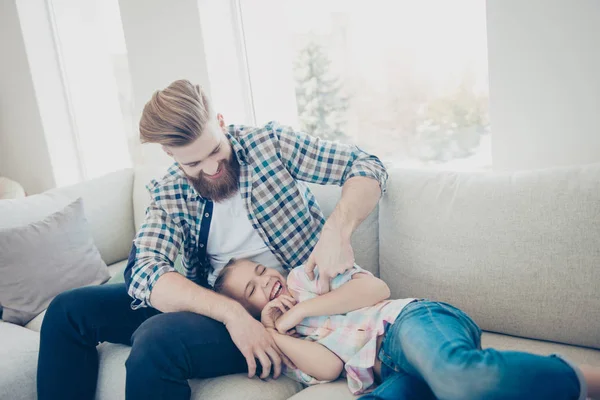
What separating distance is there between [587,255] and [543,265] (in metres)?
0.10

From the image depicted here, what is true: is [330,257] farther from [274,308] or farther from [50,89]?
[50,89]

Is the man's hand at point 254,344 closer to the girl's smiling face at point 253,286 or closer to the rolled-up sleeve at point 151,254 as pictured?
the girl's smiling face at point 253,286

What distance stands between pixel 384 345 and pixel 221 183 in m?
0.69

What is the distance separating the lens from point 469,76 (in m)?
2.10

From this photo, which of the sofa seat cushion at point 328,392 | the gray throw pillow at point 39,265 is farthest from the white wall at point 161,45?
the sofa seat cushion at point 328,392

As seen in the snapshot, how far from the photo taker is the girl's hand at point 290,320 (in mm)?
1312

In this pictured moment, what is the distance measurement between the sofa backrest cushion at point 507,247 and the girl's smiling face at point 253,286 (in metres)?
0.40

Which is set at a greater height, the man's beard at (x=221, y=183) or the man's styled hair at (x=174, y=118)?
the man's styled hair at (x=174, y=118)

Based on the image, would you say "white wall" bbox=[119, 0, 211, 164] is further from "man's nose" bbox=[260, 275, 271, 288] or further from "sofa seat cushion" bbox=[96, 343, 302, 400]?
"sofa seat cushion" bbox=[96, 343, 302, 400]

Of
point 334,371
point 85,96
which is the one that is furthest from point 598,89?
point 85,96

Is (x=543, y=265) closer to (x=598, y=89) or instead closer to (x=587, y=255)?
(x=587, y=255)

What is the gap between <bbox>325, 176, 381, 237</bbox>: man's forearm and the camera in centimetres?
144

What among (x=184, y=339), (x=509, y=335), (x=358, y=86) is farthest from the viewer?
(x=358, y=86)

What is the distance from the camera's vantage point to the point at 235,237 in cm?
164
